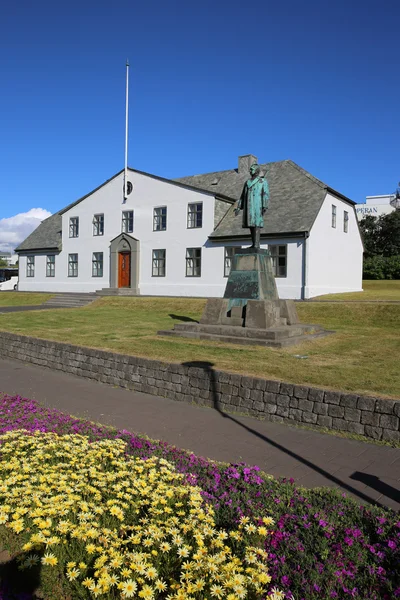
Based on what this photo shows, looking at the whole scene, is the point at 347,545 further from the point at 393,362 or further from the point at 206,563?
the point at 393,362

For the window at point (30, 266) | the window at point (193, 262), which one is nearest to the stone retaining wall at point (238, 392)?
the window at point (193, 262)

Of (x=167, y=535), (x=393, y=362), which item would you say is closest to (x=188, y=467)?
(x=167, y=535)

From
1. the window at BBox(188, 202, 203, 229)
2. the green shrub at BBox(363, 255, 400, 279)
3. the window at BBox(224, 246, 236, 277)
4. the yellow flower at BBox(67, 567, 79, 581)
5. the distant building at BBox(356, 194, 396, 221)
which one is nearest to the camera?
the yellow flower at BBox(67, 567, 79, 581)

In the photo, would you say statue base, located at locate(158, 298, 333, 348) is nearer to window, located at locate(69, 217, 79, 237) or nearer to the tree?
window, located at locate(69, 217, 79, 237)

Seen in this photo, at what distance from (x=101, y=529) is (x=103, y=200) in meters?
32.9

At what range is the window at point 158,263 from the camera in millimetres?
31900

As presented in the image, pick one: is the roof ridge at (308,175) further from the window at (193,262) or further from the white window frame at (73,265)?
the white window frame at (73,265)

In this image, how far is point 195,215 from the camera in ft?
100.0

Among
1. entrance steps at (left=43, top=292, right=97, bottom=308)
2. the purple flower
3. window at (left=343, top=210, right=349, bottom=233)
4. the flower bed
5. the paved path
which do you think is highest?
window at (left=343, top=210, right=349, bottom=233)

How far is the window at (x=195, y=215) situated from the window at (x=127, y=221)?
5.04 m

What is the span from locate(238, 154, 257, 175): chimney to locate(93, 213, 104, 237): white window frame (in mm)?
10837

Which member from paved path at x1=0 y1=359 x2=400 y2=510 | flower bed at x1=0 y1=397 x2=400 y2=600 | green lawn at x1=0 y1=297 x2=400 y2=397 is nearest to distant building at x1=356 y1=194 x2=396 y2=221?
green lawn at x1=0 y1=297 x2=400 y2=397

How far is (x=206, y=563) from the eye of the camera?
3.52 m

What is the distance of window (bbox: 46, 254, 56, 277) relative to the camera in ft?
126
